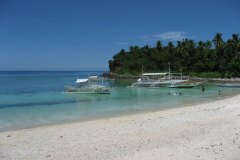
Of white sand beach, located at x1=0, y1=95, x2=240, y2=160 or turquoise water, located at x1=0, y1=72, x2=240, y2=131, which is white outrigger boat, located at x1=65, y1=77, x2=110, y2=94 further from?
white sand beach, located at x1=0, y1=95, x2=240, y2=160

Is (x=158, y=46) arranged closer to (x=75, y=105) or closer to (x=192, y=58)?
(x=192, y=58)

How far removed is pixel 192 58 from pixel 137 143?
246 feet

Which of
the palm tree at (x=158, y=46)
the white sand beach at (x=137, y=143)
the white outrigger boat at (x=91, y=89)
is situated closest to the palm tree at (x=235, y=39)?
the palm tree at (x=158, y=46)

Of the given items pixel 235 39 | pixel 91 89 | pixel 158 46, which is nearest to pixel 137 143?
pixel 91 89

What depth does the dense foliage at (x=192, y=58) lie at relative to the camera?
247ft

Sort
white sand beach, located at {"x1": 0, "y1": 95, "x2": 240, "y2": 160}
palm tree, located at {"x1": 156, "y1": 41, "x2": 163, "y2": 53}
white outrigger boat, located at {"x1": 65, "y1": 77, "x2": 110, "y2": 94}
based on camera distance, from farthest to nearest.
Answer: palm tree, located at {"x1": 156, "y1": 41, "x2": 163, "y2": 53}
white outrigger boat, located at {"x1": 65, "y1": 77, "x2": 110, "y2": 94}
white sand beach, located at {"x1": 0, "y1": 95, "x2": 240, "y2": 160}

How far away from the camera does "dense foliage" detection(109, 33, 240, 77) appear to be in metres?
75.3

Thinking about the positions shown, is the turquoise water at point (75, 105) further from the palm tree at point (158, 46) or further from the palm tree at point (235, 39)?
the palm tree at point (158, 46)

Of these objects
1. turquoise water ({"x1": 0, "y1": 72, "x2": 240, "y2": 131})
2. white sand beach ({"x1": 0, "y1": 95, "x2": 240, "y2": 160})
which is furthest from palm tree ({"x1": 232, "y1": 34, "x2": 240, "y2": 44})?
white sand beach ({"x1": 0, "y1": 95, "x2": 240, "y2": 160})

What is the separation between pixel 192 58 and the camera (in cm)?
8388

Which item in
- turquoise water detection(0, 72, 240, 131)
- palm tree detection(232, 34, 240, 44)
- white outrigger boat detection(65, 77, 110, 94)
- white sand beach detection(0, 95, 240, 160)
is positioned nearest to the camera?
white sand beach detection(0, 95, 240, 160)

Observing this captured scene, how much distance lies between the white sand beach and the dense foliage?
204 ft

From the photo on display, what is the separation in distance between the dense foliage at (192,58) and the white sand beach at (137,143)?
62126mm

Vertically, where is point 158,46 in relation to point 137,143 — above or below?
above
